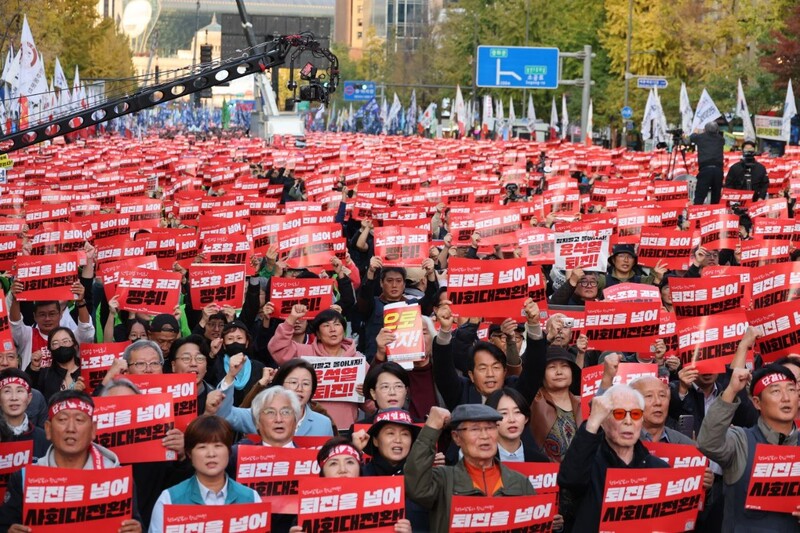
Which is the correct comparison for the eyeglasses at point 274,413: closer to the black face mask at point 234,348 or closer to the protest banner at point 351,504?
the protest banner at point 351,504

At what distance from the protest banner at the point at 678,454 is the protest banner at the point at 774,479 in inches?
13.4

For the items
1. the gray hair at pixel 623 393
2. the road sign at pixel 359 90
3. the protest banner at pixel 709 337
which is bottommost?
the road sign at pixel 359 90

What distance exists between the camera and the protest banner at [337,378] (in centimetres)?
944

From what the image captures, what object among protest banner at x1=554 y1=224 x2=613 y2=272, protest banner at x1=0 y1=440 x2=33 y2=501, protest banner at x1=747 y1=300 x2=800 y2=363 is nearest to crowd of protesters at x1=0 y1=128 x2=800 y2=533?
protest banner at x1=0 y1=440 x2=33 y2=501

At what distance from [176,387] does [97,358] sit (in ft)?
3.89

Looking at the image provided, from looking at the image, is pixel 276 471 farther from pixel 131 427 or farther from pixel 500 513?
pixel 500 513

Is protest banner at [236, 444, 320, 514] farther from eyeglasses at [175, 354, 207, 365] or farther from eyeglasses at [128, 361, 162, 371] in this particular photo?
eyeglasses at [175, 354, 207, 365]

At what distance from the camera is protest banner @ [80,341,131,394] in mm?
9344

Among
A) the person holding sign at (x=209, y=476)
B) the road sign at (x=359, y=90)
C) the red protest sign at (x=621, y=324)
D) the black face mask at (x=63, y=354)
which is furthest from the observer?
the road sign at (x=359, y=90)

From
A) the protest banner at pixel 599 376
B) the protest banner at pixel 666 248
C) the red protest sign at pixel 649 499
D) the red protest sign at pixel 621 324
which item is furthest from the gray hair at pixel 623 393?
the protest banner at pixel 666 248

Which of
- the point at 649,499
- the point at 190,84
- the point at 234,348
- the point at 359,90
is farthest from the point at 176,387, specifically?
the point at 359,90

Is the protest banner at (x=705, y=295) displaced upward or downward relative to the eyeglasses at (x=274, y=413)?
upward

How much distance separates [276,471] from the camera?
24.7ft

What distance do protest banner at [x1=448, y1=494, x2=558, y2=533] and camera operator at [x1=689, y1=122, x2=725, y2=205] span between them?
1818cm
